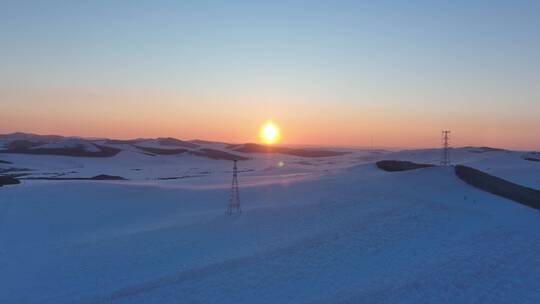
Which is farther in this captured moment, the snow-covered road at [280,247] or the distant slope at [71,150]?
the distant slope at [71,150]

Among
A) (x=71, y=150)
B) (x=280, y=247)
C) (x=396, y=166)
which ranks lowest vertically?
(x=280, y=247)

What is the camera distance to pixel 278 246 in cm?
1531

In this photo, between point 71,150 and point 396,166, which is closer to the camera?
point 396,166

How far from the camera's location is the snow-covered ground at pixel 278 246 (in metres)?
12.2

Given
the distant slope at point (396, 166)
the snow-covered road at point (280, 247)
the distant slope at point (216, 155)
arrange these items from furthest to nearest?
1. the distant slope at point (216, 155)
2. the distant slope at point (396, 166)
3. the snow-covered road at point (280, 247)

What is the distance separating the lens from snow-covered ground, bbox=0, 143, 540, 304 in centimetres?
1220

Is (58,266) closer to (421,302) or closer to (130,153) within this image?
(421,302)

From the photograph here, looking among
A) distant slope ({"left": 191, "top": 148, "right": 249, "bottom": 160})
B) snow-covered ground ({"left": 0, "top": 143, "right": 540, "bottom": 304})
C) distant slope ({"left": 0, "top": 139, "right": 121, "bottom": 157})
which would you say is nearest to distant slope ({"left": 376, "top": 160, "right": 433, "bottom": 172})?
snow-covered ground ({"left": 0, "top": 143, "right": 540, "bottom": 304})

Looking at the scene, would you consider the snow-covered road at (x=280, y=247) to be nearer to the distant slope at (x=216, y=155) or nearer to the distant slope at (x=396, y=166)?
the distant slope at (x=396, y=166)

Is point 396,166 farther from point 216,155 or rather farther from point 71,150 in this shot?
point 71,150

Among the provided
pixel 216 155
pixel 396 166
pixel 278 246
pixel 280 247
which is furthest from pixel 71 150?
pixel 280 247

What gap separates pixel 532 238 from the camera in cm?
1577

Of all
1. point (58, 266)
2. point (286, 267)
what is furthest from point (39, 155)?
point (286, 267)

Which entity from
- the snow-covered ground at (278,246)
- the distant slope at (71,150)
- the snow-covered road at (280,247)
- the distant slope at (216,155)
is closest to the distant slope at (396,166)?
the snow-covered ground at (278,246)
